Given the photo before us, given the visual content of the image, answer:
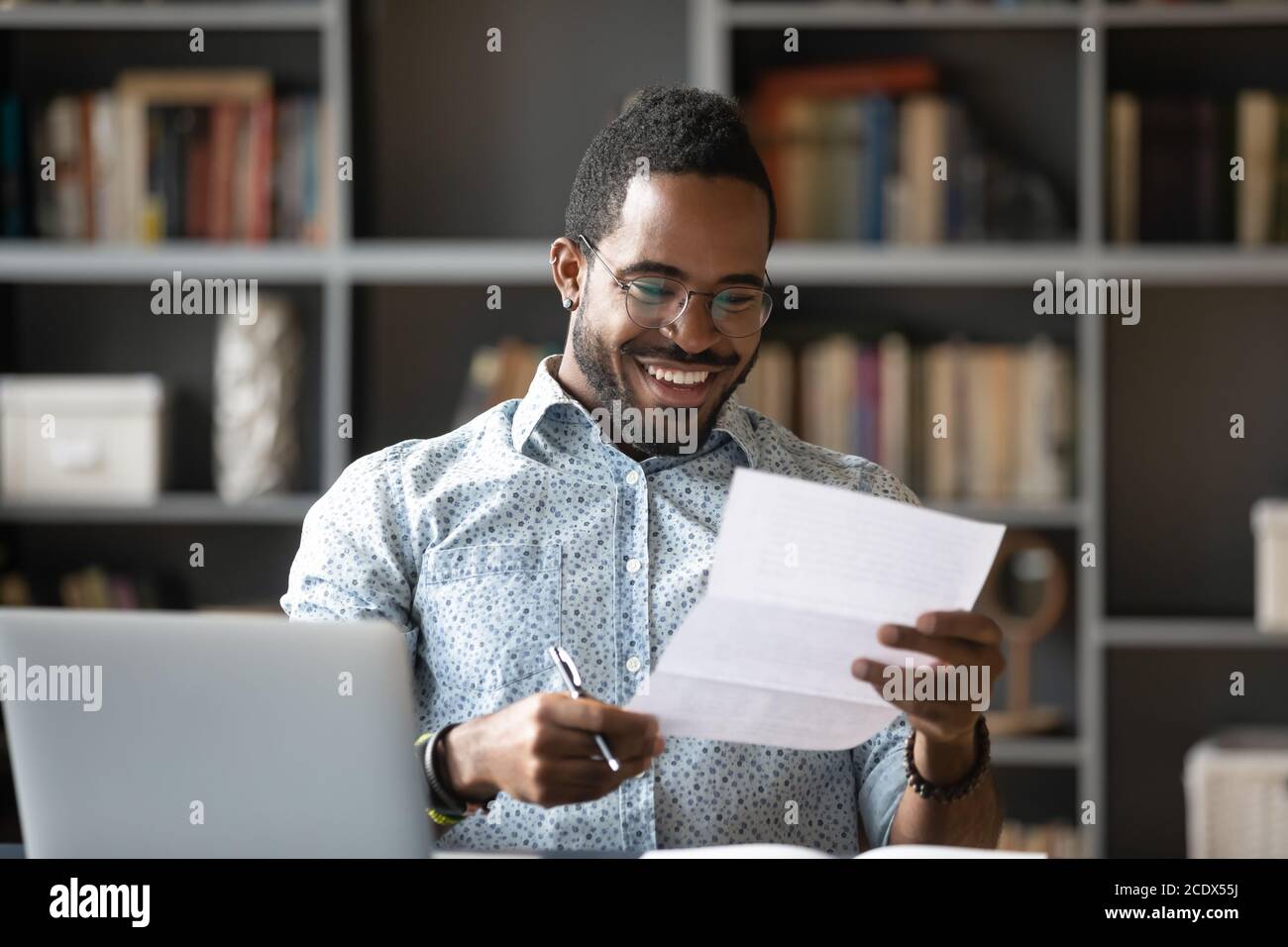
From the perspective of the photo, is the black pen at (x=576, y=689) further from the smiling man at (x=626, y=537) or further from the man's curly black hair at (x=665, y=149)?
the man's curly black hair at (x=665, y=149)

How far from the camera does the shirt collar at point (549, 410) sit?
1304 millimetres

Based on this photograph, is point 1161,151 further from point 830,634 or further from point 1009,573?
point 830,634

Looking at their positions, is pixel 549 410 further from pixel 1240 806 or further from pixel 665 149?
pixel 1240 806

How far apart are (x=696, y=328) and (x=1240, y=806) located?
1478 mm

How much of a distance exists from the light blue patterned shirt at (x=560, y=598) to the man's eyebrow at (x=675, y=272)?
0.13m

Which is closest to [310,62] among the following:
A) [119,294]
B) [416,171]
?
[416,171]

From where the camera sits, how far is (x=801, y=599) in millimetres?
891

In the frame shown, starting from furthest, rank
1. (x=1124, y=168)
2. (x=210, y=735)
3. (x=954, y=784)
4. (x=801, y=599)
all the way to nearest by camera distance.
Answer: (x=1124, y=168) < (x=954, y=784) < (x=801, y=599) < (x=210, y=735)

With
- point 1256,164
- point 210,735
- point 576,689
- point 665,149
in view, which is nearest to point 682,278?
point 665,149

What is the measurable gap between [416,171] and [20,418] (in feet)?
2.57

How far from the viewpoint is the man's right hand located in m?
0.91

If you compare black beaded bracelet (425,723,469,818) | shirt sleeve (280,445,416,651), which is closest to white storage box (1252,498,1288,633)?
shirt sleeve (280,445,416,651)

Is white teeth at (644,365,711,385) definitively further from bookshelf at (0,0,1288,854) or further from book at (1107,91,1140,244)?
book at (1107,91,1140,244)

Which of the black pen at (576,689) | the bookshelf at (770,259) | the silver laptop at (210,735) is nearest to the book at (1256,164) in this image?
the bookshelf at (770,259)
